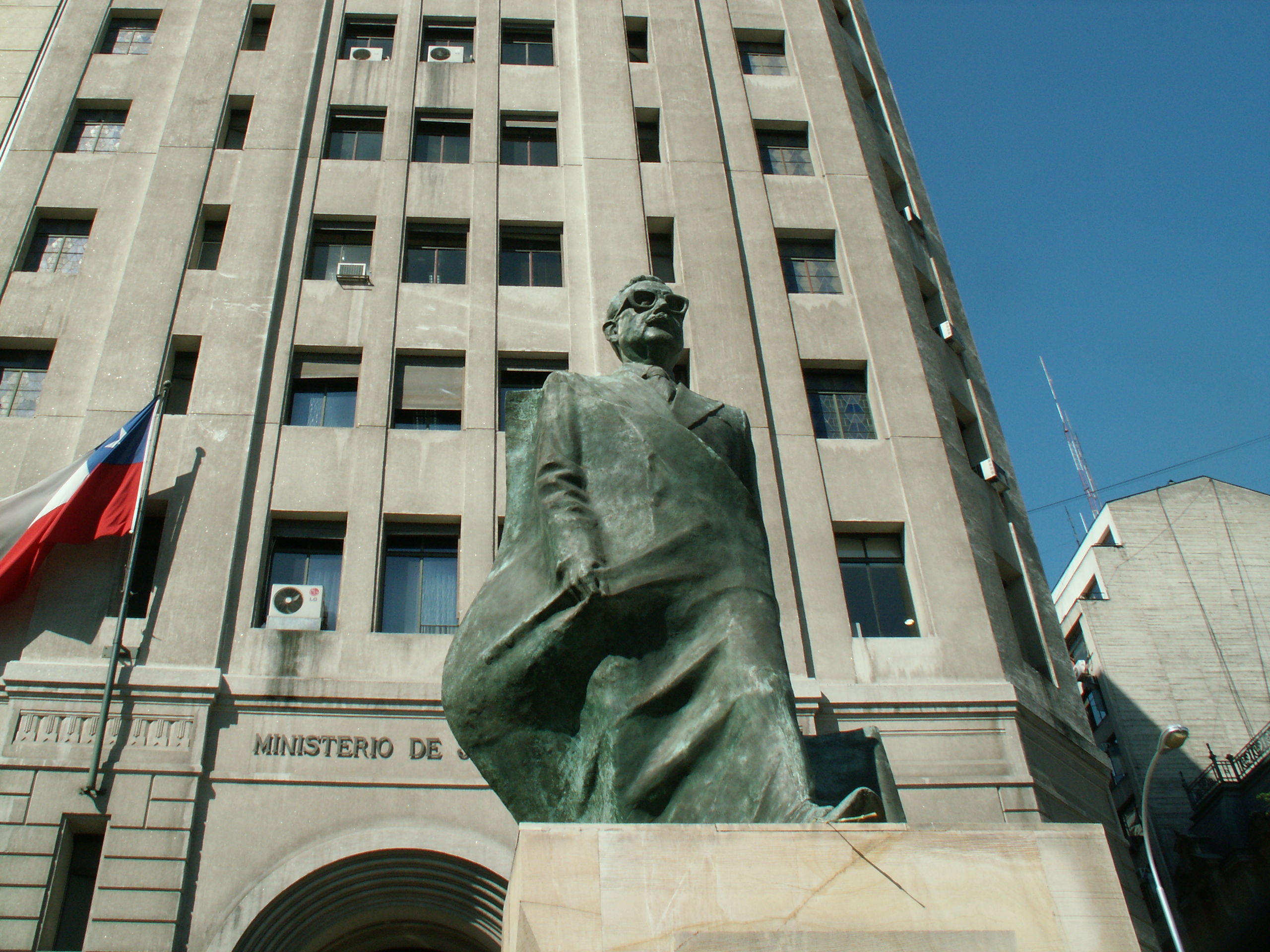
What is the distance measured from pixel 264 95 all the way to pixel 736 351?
10.1m

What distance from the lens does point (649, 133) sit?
2178 cm

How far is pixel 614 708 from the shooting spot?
4.50 meters

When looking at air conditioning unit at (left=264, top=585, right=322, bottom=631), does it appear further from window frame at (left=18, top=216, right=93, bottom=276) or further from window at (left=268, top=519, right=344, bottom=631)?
window frame at (left=18, top=216, right=93, bottom=276)

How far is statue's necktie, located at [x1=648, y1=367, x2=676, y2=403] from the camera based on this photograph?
5641mm

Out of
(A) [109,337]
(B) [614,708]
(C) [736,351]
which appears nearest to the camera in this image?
(B) [614,708]

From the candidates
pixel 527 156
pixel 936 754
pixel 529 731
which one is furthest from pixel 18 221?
pixel 529 731

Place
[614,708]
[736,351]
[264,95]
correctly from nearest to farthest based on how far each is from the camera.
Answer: [614,708]
[736,351]
[264,95]

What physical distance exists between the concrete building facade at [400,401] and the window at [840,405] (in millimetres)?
69

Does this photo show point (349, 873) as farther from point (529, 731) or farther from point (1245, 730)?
point (1245, 730)

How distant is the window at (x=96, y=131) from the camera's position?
19922 mm

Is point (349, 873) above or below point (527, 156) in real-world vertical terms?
below

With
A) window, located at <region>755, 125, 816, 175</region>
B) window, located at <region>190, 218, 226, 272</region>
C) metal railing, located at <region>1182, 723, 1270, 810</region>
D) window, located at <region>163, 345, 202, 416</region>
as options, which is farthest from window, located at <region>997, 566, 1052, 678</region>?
metal railing, located at <region>1182, 723, 1270, 810</region>

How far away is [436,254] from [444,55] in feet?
17.2

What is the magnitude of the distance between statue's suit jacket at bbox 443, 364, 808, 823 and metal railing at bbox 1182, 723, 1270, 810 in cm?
3168
